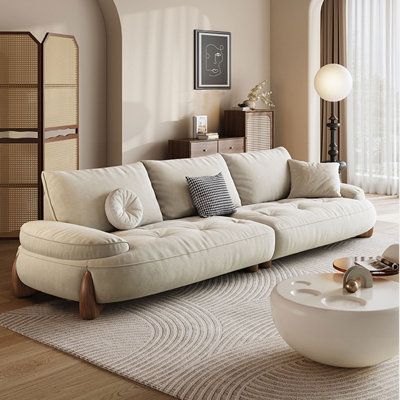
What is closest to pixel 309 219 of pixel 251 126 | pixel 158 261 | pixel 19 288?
pixel 158 261

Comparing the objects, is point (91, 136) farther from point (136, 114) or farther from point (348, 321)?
point (348, 321)

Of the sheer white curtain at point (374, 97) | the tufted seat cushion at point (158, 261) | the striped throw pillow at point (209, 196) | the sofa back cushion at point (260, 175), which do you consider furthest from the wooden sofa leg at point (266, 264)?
the sheer white curtain at point (374, 97)

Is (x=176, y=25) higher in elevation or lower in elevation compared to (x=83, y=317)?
higher

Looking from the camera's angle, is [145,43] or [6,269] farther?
[145,43]

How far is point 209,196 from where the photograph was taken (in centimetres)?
529

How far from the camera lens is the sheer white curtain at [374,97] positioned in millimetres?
8672

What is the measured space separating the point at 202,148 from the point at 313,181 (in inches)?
62.8

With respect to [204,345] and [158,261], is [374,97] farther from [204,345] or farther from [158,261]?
[204,345]

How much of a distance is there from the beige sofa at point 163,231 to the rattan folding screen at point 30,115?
53.5 inches

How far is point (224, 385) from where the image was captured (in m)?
3.22

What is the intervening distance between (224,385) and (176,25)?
4953 mm

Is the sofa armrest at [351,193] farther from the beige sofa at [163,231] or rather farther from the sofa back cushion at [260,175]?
the sofa back cushion at [260,175]

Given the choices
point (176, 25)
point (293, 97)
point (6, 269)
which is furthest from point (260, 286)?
point (293, 97)

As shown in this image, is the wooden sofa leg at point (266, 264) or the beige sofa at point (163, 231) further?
the wooden sofa leg at point (266, 264)
